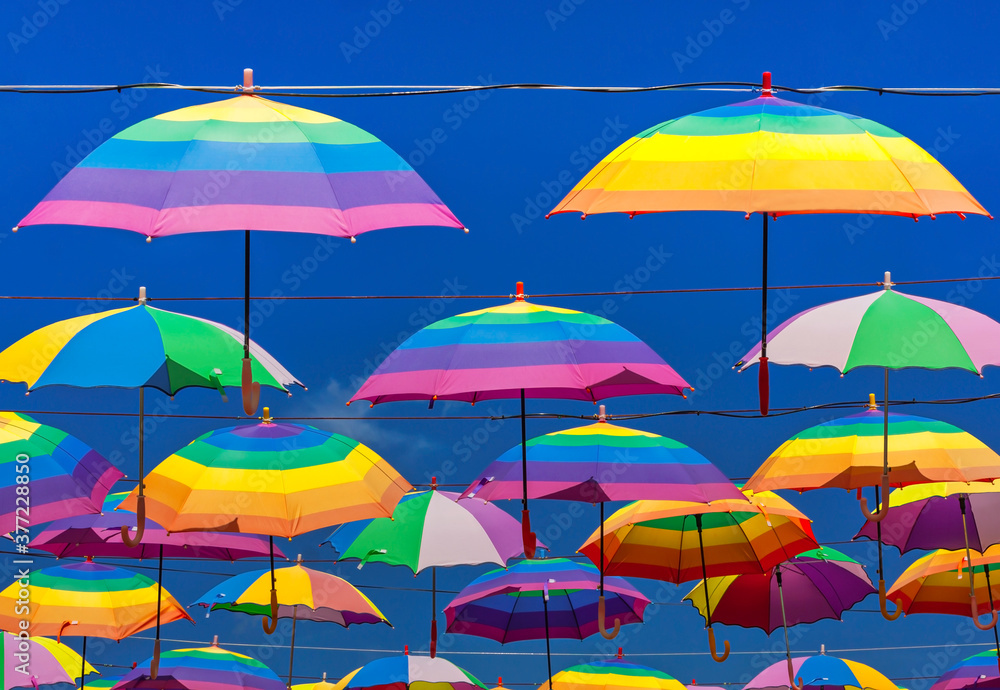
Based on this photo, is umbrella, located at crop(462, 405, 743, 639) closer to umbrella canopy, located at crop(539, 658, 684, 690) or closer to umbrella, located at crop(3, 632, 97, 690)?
umbrella canopy, located at crop(539, 658, 684, 690)

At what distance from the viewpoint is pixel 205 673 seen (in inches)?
372

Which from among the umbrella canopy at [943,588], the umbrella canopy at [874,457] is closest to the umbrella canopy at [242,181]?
the umbrella canopy at [874,457]

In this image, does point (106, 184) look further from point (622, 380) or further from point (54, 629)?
point (54, 629)

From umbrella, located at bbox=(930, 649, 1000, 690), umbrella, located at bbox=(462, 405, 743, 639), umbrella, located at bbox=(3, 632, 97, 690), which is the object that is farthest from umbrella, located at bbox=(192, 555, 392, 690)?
umbrella, located at bbox=(930, 649, 1000, 690)

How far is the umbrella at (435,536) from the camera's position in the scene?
9.04m

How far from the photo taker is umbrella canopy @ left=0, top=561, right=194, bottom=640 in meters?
9.38

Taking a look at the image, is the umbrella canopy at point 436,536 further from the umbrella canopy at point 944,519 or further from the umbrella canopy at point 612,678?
the umbrella canopy at point 944,519

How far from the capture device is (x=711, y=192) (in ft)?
20.5

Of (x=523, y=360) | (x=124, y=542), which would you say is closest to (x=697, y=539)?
(x=523, y=360)

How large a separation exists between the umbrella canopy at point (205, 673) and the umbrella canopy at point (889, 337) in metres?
4.58

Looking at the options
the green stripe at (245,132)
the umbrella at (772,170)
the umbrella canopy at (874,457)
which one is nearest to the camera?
the umbrella at (772,170)

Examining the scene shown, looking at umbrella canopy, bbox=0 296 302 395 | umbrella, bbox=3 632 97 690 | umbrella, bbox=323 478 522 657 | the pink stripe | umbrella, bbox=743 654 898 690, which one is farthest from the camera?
umbrella, bbox=743 654 898 690

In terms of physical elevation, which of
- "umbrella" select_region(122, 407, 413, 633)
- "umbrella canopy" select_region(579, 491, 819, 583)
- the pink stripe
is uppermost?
the pink stripe

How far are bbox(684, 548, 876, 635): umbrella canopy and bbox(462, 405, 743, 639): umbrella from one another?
113 inches
